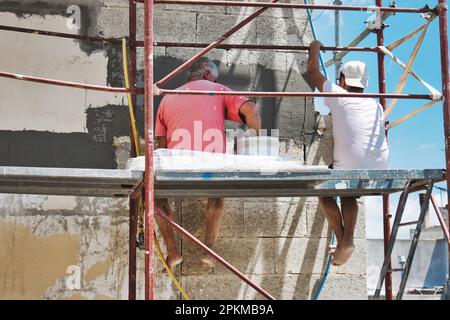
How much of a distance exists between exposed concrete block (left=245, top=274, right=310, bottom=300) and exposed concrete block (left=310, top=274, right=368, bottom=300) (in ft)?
0.27

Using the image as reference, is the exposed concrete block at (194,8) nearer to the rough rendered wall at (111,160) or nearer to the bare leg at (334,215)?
the rough rendered wall at (111,160)

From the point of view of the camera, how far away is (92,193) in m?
5.39

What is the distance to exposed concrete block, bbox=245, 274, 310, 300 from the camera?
6.28 m

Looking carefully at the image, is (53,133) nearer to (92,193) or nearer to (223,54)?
(92,193)

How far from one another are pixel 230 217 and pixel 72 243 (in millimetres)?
1382

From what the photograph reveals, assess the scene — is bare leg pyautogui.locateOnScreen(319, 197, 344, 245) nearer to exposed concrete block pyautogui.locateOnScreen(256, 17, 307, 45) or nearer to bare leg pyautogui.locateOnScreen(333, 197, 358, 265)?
bare leg pyautogui.locateOnScreen(333, 197, 358, 265)

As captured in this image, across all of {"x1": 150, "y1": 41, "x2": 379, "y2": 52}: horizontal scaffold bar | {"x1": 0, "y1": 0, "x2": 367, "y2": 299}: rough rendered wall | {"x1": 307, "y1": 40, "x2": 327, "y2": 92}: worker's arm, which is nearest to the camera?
{"x1": 307, "y1": 40, "x2": 327, "y2": 92}: worker's arm

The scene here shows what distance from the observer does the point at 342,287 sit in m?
6.40

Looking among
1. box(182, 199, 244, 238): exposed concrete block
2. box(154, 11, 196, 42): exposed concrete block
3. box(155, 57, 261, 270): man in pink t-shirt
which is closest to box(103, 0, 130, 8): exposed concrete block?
box(154, 11, 196, 42): exposed concrete block

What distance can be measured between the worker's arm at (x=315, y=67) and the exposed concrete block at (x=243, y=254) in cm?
151

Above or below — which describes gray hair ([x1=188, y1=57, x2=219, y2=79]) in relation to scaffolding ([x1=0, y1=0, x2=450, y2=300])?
above

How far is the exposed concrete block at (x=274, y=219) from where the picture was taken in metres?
6.37

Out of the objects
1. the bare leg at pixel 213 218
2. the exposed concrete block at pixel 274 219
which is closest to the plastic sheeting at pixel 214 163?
the bare leg at pixel 213 218

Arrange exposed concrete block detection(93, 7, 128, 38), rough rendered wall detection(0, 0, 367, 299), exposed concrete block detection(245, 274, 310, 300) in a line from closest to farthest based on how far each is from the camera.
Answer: rough rendered wall detection(0, 0, 367, 299) < exposed concrete block detection(245, 274, 310, 300) < exposed concrete block detection(93, 7, 128, 38)
